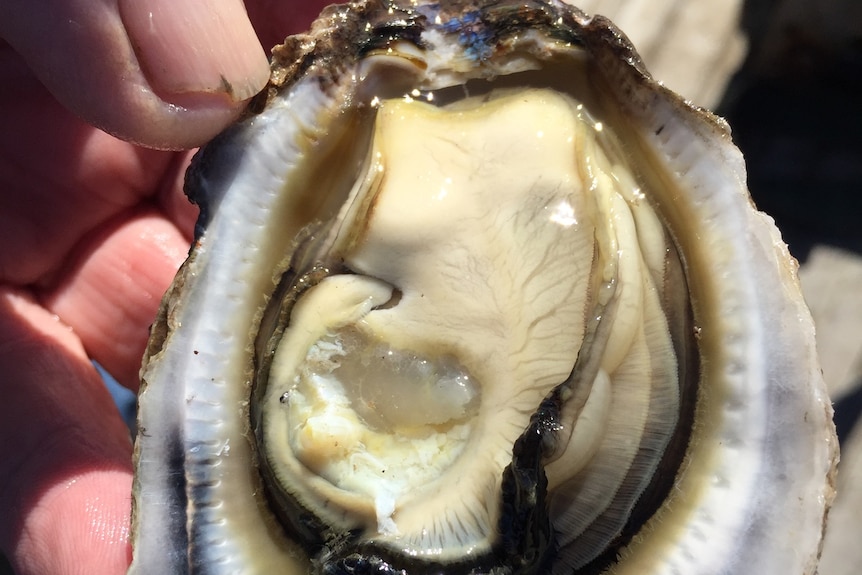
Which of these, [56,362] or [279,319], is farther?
[56,362]

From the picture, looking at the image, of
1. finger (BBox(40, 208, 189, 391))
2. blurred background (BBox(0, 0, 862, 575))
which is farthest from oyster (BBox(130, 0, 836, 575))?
blurred background (BBox(0, 0, 862, 575))

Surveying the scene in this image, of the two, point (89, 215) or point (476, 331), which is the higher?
point (476, 331)

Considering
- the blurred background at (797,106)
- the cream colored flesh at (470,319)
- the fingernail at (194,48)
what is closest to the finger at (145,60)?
the fingernail at (194,48)

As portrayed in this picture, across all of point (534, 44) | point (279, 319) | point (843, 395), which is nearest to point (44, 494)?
point (279, 319)

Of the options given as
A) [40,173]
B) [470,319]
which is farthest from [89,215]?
[470,319]

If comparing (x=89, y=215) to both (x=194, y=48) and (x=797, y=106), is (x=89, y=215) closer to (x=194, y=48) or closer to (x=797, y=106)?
(x=194, y=48)

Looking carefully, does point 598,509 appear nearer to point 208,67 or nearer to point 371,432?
point 371,432
